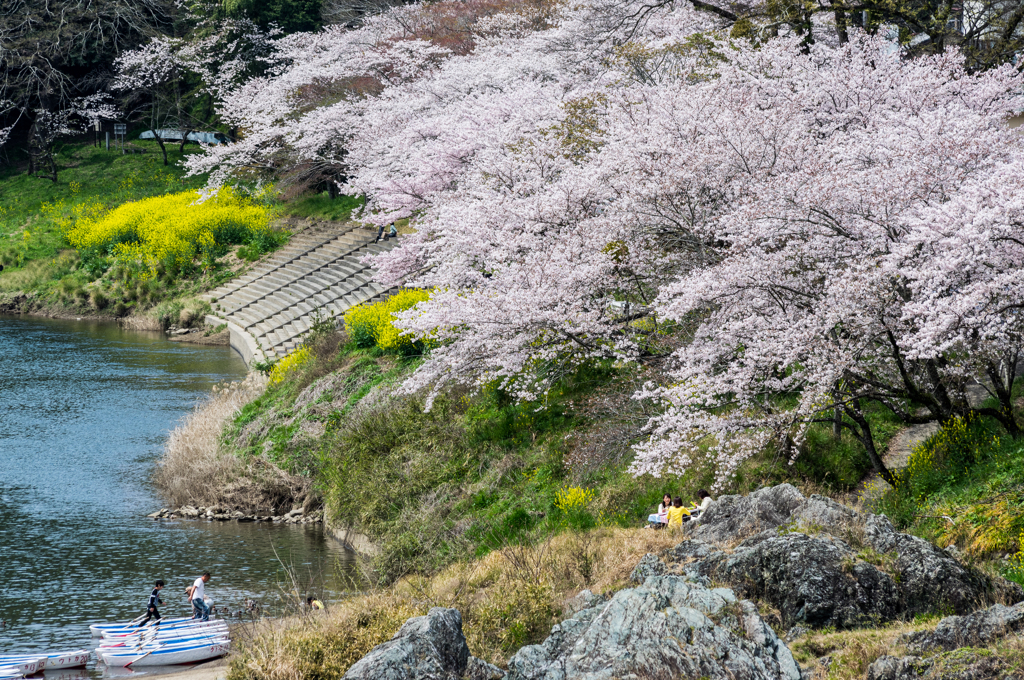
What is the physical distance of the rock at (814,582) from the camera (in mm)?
8836

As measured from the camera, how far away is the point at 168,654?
14586 millimetres

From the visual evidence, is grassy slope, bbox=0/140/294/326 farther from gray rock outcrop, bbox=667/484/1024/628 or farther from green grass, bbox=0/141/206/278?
gray rock outcrop, bbox=667/484/1024/628

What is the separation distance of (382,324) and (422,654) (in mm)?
18435

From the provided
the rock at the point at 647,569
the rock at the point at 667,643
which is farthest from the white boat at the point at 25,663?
the rock at the point at 647,569

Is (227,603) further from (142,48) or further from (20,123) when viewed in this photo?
(20,123)

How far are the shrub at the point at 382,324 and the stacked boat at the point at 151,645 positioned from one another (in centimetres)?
1159

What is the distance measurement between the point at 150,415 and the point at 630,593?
919 inches

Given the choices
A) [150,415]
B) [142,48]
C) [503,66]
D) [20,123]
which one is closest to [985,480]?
[503,66]

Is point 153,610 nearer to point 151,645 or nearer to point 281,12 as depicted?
point 151,645

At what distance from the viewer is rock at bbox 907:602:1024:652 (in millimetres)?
7118

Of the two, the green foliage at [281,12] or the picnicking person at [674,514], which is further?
the green foliage at [281,12]

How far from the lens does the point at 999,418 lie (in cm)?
1203

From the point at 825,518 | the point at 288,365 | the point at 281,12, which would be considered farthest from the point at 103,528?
the point at 281,12

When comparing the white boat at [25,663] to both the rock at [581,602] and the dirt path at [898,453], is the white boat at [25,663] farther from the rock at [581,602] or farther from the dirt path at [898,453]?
the dirt path at [898,453]
